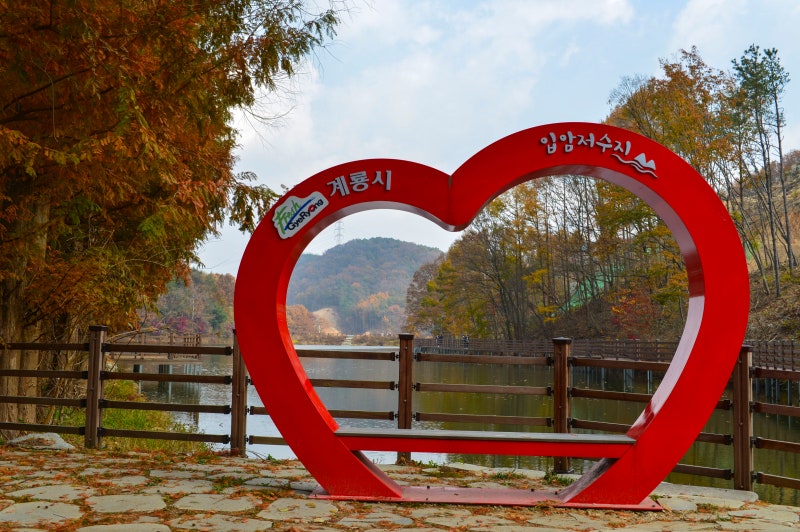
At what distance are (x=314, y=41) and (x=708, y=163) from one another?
60.3ft

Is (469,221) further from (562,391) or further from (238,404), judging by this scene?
(238,404)

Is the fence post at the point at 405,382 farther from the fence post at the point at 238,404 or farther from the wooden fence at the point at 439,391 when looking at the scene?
the fence post at the point at 238,404

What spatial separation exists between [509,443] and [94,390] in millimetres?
4294

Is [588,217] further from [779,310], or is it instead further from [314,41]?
[314,41]

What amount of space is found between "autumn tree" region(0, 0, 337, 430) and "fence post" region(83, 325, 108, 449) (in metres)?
0.75

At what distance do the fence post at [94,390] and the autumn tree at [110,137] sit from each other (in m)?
0.75

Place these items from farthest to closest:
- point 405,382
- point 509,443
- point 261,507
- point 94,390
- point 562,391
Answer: point 94,390 → point 405,382 → point 562,391 → point 509,443 → point 261,507

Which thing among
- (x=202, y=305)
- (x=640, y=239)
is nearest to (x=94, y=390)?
(x=640, y=239)

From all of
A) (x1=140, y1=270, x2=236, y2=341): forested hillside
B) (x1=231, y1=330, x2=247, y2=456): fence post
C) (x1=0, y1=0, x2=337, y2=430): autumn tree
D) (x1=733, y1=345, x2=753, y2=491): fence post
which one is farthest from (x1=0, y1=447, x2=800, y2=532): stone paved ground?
(x1=140, y1=270, x2=236, y2=341): forested hillside

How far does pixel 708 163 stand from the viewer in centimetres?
2228

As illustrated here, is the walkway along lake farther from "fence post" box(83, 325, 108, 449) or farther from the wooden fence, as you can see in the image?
"fence post" box(83, 325, 108, 449)

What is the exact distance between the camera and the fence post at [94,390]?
6.81 meters

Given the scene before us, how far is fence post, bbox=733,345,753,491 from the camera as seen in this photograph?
5.49 meters

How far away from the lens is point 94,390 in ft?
22.4
